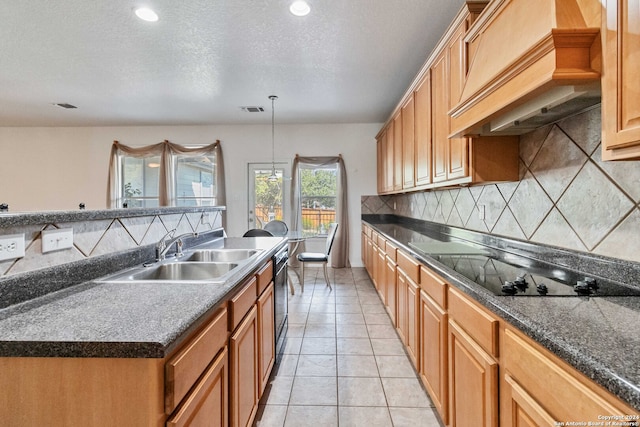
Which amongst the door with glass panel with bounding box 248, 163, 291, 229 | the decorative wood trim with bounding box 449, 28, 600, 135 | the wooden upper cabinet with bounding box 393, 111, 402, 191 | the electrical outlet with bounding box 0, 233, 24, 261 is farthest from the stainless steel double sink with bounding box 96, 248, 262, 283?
the door with glass panel with bounding box 248, 163, 291, 229

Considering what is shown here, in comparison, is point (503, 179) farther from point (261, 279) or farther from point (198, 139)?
point (198, 139)

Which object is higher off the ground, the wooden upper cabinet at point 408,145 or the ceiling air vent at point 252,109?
the ceiling air vent at point 252,109

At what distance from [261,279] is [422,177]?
5.74ft

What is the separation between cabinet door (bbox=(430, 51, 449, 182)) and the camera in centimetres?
217

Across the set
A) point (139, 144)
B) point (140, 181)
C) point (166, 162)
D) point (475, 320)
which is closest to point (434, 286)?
point (475, 320)

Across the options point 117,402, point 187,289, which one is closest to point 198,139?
point 187,289

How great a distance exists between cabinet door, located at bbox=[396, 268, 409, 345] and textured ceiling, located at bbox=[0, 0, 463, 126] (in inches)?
81.2

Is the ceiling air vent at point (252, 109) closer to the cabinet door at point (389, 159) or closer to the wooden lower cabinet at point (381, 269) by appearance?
the cabinet door at point (389, 159)

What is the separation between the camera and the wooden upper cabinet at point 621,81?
83cm

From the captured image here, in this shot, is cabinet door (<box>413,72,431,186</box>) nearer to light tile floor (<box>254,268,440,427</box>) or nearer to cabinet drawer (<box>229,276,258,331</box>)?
light tile floor (<box>254,268,440,427</box>)

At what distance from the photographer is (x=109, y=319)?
86 centimetres

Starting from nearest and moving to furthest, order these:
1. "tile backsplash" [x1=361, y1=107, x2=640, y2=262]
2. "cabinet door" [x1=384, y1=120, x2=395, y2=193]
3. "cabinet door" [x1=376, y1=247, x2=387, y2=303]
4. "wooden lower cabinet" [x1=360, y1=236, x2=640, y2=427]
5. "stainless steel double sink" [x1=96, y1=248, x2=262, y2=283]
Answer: "wooden lower cabinet" [x1=360, y1=236, x2=640, y2=427]
"tile backsplash" [x1=361, y1=107, x2=640, y2=262]
"stainless steel double sink" [x1=96, y1=248, x2=262, y2=283]
"cabinet door" [x1=376, y1=247, x2=387, y2=303]
"cabinet door" [x1=384, y1=120, x2=395, y2=193]

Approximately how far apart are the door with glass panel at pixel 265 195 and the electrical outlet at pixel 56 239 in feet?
14.6

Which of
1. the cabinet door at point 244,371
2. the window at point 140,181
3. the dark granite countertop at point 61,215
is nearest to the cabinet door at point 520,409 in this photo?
the cabinet door at point 244,371
